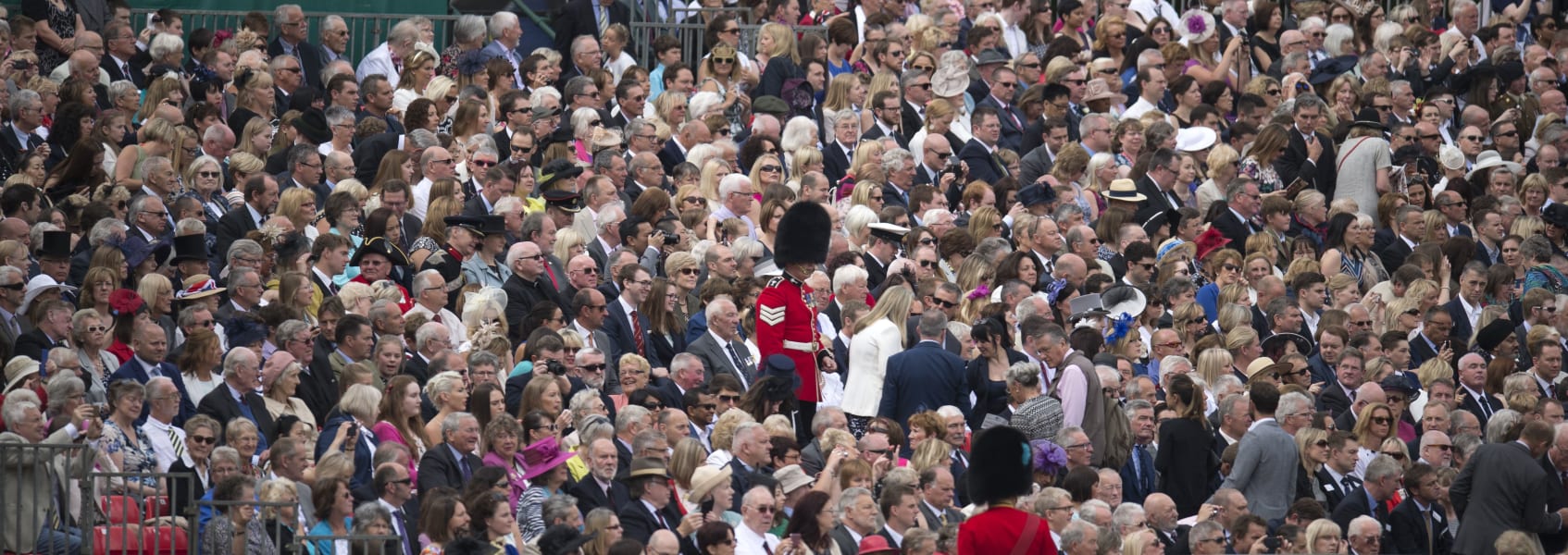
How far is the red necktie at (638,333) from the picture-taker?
623 inches

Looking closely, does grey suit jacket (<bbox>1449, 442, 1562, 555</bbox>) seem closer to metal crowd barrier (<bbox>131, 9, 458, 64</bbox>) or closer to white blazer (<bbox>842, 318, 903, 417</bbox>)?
white blazer (<bbox>842, 318, 903, 417</bbox>)

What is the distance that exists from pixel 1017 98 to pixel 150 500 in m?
10.6

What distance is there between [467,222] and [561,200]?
103 centimetres

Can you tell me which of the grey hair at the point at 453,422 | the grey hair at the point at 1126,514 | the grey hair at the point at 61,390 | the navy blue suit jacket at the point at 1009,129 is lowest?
the navy blue suit jacket at the point at 1009,129

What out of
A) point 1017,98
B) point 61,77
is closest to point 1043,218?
point 1017,98

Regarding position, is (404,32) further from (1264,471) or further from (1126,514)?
(1126,514)

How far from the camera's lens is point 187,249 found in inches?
612

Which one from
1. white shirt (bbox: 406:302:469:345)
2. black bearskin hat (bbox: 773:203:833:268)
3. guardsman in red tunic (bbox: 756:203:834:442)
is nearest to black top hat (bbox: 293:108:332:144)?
white shirt (bbox: 406:302:469:345)

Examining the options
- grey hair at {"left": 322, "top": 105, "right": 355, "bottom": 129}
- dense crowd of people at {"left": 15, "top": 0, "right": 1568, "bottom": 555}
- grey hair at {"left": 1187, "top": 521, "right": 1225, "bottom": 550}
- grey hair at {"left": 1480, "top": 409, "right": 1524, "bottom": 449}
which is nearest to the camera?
dense crowd of people at {"left": 15, "top": 0, "right": 1568, "bottom": 555}

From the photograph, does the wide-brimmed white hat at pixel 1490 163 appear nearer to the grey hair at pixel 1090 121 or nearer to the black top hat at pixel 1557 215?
the black top hat at pixel 1557 215

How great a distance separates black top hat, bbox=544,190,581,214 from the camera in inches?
672

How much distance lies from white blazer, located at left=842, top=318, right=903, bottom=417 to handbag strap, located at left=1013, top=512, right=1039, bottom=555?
4.27 metres

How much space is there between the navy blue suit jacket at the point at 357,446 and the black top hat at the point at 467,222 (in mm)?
2893

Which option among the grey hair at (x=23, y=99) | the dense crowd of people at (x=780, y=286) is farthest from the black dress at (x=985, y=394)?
the grey hair at (x=23, y=99)
